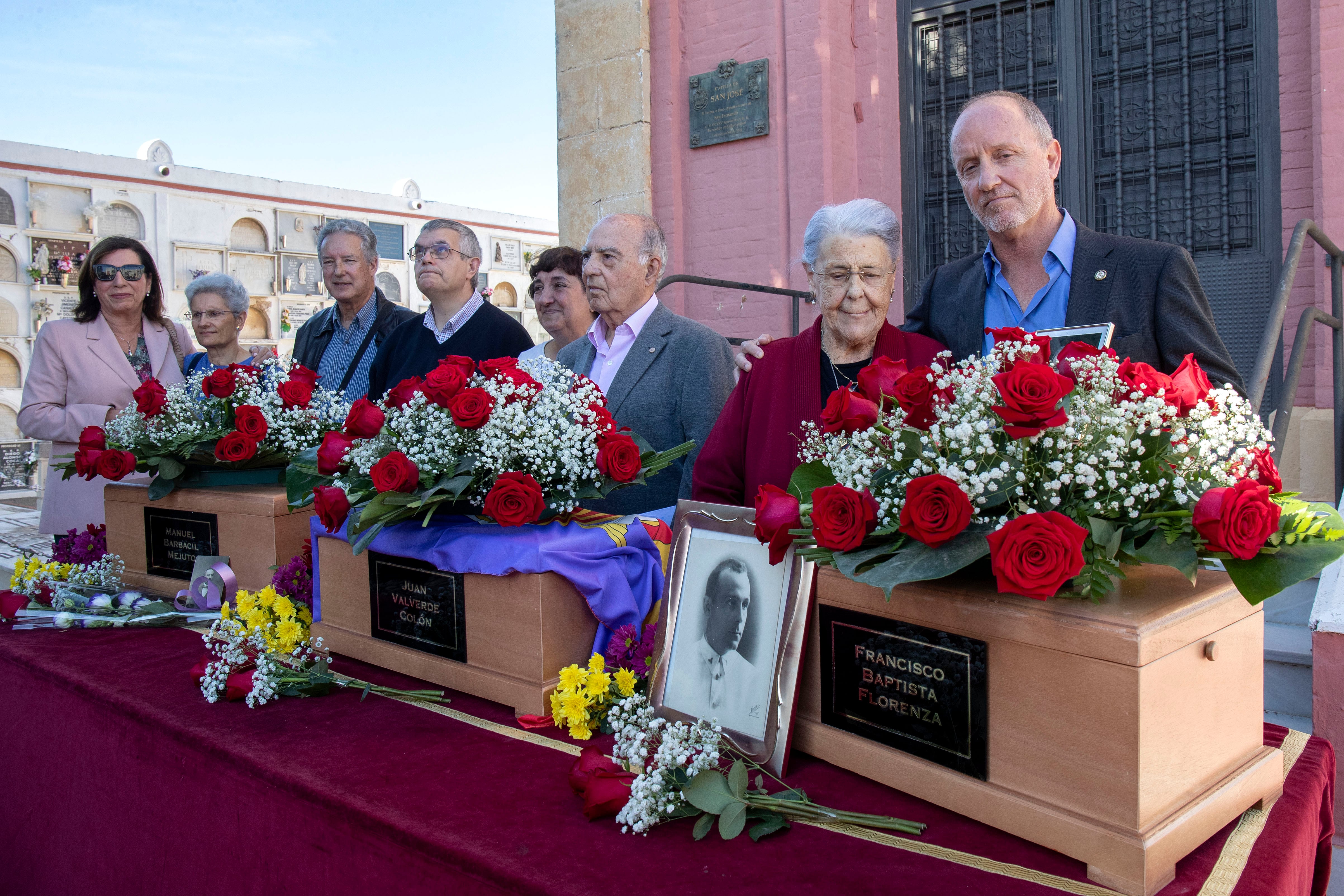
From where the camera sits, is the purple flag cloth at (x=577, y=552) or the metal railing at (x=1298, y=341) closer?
the purple flag cloth at (x=577, y=552)

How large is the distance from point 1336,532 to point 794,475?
733 millimetres

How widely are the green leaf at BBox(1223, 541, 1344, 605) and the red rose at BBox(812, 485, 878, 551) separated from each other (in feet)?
1.47

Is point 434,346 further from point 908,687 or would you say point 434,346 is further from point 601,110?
point 601,110

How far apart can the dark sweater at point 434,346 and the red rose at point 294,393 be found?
0.91 m

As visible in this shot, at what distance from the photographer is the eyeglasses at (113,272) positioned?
3777 mm

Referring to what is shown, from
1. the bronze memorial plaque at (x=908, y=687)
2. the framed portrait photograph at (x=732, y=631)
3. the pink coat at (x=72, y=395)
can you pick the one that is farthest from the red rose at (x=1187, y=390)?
the pink coat at (x=72, y=395)

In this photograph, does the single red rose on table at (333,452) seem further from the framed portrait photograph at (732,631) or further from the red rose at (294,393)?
the framed portrait photograph at (732,631)

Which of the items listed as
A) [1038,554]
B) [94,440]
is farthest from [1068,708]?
[94,440]

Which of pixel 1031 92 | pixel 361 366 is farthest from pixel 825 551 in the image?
pixel 1031 92

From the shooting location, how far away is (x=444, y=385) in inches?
72.7

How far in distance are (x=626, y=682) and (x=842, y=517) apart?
0.58m

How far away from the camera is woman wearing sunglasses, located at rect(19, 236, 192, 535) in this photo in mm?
3732

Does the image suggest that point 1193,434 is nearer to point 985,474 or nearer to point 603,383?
point 985,474

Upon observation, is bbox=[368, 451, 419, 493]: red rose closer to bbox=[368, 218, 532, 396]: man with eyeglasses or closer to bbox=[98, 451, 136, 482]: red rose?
bbox=[98, 451, 136, 482]: red rose
